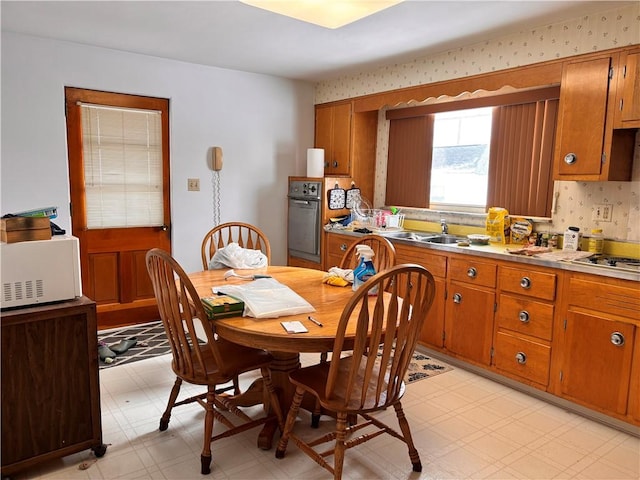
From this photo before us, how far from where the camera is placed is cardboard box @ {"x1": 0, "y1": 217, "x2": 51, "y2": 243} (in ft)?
6.09

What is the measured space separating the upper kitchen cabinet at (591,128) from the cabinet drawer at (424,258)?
939 millimetres

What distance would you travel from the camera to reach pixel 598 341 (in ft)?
8.08

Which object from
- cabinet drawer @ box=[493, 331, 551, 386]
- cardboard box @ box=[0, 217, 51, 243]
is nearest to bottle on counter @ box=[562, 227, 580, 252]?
cabinet drawer @ box=[493, 331, 551, 386]

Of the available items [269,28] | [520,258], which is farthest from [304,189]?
[520,258]

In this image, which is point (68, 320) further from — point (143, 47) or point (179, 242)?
point (143, 47)

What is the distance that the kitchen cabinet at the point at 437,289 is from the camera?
329 cm

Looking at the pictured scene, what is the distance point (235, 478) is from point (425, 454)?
88 cm

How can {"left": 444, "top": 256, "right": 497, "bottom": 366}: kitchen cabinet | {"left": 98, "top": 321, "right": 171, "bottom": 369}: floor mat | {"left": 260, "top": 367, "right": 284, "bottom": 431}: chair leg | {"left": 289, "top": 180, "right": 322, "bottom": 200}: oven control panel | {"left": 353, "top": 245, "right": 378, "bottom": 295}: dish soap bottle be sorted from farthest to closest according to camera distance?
1. {"left": 289, "top": 180, "right": 322, "bottom": 200}: oven control panel
2. {"left": 98, "top": 321, "right": 171, "bottom": 369}: floor mat
3. {"left": 444, "top": 256, "right": 497, "bottom": 366}: kitchen cabinet
4. {"left": 353, "top": 245, "right": 378, "bottom": 295}: dish soap bottle
5. {"left": 260, "top": 367, "right": 284, "bottom": 431}: chair leg

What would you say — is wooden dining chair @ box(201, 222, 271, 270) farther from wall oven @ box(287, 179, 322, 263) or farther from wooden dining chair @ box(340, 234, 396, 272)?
wooden dining chair @ box(340, 234, 396, 272)

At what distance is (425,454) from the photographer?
2.16m

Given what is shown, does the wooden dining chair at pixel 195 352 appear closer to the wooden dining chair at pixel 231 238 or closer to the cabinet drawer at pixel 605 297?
the wooden dining chair at pixel 231 238

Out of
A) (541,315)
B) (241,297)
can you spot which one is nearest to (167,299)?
(241,297)

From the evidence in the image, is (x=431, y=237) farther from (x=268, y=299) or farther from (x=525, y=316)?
(x=268, y=299)

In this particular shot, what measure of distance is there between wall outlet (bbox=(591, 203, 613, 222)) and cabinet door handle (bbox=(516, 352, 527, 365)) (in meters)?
0.99
